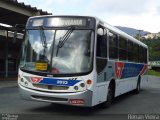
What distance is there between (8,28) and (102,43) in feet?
85.5

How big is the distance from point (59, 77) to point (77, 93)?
70cm

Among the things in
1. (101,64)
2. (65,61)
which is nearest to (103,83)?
(101,64)

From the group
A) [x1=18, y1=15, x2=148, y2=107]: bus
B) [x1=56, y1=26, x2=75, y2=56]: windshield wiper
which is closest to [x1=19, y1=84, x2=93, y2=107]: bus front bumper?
[x1=18, y1=15, x2=148, y2=107]: bus

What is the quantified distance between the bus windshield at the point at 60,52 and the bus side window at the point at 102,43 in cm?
49

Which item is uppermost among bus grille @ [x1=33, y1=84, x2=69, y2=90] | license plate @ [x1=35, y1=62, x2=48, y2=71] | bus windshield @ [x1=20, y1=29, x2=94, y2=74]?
bus windshield @ [x1=20, y1=29, x2=94, y2=74]

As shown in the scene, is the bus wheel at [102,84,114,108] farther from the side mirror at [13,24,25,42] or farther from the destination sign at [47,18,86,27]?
the side mirror at [13,24,25,42]

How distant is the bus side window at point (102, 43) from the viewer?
12133mm

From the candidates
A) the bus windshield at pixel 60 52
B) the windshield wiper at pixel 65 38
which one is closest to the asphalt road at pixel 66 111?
the bus windshield at pixel 60 52

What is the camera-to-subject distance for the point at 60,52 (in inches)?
460

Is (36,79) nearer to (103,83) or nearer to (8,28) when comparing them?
(103,83)

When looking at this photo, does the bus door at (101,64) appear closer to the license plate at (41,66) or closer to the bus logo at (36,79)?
the license plate at (41,66)

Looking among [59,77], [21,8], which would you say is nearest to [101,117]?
[59,77]

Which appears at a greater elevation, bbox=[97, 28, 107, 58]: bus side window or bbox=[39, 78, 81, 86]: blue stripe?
bbox=[97, 28, 107, 58]: bus side window

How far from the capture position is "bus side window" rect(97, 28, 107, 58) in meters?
12.1
